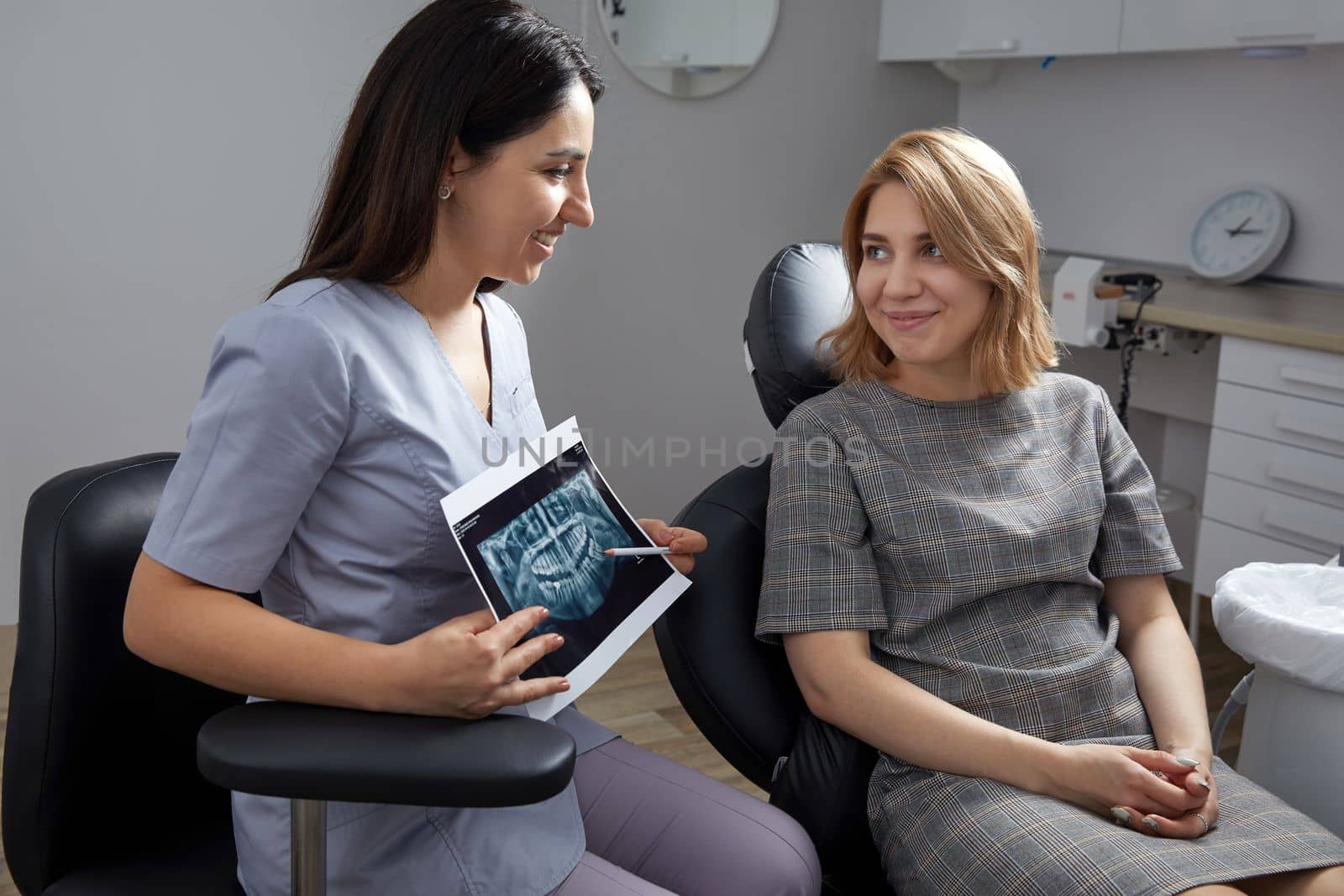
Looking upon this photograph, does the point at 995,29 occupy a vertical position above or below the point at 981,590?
above

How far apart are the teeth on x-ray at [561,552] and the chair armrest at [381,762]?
18cm

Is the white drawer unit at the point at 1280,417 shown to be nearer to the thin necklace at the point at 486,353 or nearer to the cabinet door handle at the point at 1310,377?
the cabinet door handle at the point at 1310,377

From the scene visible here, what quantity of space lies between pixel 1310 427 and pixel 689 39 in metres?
1.63

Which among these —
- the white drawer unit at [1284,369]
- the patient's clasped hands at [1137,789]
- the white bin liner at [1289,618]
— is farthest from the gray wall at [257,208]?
the patient's clasped hands at [1137,789]

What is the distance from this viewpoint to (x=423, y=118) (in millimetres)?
1003

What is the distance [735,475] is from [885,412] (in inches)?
7.6

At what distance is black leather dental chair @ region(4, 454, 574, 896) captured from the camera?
79 cm

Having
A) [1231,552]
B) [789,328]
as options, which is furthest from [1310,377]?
[789,328]

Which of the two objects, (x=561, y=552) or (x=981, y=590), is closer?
(x=561, y=552)

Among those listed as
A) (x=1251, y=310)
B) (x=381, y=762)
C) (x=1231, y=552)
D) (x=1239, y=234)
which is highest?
(x=1239, y=234)

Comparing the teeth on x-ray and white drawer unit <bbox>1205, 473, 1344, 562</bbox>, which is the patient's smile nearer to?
the teeth on x-ray

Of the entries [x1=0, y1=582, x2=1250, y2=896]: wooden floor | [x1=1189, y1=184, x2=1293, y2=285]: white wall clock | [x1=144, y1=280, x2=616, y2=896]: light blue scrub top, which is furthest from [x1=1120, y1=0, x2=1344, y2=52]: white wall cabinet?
[x1=144, y1=280, x2=616, y2=896]: light blue scrub top

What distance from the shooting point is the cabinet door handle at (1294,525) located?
2225 millimetres

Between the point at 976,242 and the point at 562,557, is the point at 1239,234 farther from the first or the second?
the point at 562,557
